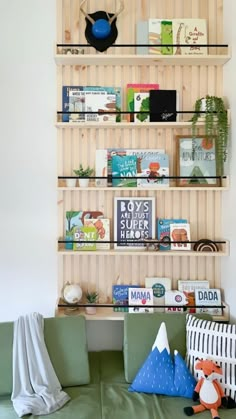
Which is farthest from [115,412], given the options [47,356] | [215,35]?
[215,35]

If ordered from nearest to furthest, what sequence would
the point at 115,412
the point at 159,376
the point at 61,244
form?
the point at 115,412
the point at 159,376
the point at 61,244

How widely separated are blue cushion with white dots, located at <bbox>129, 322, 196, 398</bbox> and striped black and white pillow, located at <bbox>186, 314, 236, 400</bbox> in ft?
0.25

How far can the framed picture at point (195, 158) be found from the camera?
2416 mm

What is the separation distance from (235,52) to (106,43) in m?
0.78

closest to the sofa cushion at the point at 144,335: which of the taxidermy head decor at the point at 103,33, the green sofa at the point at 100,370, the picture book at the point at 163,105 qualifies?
the green sofa at the point at 100,370

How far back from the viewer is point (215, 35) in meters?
2.46

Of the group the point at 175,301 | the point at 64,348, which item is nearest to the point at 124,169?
the point at 175,301

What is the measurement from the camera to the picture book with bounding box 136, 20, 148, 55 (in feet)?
7.85

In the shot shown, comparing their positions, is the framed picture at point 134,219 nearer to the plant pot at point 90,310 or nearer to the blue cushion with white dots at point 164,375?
the plant pot at point 90,310

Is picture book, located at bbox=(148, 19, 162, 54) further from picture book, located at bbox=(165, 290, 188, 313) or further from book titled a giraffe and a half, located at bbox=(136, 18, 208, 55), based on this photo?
picture book, located at bbox=(165, 290, 188, 313)

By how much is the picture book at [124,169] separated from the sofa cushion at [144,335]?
789 mm

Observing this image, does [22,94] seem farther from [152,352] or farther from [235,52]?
[152,352]

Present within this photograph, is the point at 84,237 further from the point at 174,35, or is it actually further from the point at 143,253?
the point at 174,35

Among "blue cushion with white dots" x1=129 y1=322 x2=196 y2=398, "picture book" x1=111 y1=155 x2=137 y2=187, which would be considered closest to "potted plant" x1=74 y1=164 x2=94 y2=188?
"picture book" x1=111 y1=155 x2=137 y2=187
